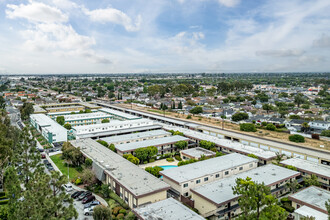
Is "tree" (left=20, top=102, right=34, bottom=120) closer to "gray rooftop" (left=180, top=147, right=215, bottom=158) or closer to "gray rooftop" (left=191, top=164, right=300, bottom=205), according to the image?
"gray rooftop" (left=180, top=147, right=215, bottom=158)

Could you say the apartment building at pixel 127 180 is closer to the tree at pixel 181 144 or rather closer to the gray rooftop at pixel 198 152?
the gray rooftop at pixel 198 152

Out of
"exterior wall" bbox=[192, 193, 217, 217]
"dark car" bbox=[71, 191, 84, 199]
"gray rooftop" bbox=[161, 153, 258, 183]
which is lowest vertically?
"dark car" bbox=[71, 191, 84, 199]

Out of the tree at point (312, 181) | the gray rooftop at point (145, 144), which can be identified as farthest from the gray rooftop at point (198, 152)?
the tree at point (312, 181)

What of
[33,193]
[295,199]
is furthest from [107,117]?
[295,199]

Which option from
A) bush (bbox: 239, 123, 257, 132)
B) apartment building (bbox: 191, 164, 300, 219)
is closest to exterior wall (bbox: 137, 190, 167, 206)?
apartment building (bbox: 191, 164, 300, 219)

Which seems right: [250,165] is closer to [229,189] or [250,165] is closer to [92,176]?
[229,189]

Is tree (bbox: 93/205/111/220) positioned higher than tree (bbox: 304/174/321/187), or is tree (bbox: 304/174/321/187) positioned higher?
tree (bbox: 93/205/111/220)
